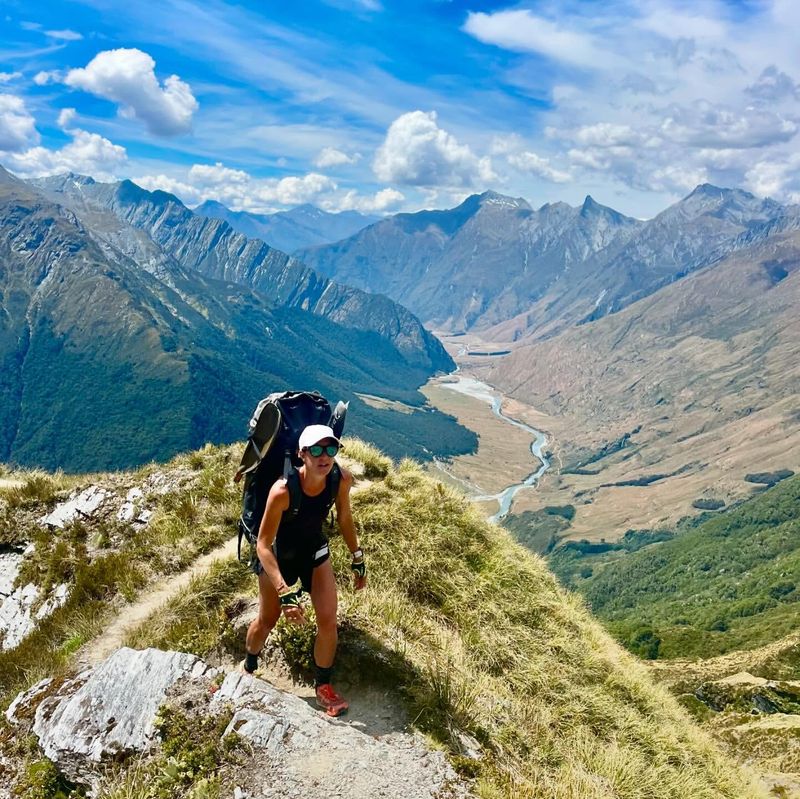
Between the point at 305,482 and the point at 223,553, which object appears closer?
the point at 305,482

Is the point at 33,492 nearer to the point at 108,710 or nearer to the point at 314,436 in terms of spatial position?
the point at 108,710

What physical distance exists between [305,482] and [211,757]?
377 centimetres

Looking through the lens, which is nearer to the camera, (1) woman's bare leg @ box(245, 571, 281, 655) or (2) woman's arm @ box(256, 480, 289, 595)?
(2) woman's arm @ box(256, 480, 289, 595)

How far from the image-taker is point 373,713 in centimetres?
916

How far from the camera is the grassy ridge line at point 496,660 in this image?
9250 millimetres

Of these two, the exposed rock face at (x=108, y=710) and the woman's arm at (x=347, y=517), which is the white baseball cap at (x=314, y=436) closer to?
the woman's arm at (x=347, y=517)

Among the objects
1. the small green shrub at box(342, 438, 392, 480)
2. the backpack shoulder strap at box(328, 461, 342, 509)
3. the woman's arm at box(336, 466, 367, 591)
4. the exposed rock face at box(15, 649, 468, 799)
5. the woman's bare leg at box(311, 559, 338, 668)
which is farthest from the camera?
the small green shrub at box(342, 438, 392, 480)

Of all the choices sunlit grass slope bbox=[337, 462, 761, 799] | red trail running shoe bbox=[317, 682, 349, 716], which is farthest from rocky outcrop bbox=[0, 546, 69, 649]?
red trail running shoe bbox=[317, 682, 349, 716]

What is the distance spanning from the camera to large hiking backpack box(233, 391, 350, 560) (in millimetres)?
9406

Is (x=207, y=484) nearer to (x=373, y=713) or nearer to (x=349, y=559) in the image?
(x=349, y=559)

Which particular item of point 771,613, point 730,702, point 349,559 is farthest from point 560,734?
point 771,613

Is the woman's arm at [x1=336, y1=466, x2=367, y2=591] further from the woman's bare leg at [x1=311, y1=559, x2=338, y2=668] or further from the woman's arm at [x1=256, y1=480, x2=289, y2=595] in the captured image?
the woman's arm at [x1=256, y1=480, x2=289, y2=595]

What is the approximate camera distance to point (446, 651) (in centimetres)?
1098

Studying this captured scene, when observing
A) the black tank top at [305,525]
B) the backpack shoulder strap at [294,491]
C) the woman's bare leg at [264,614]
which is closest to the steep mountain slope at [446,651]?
the woman's bare leg at [264,614]
